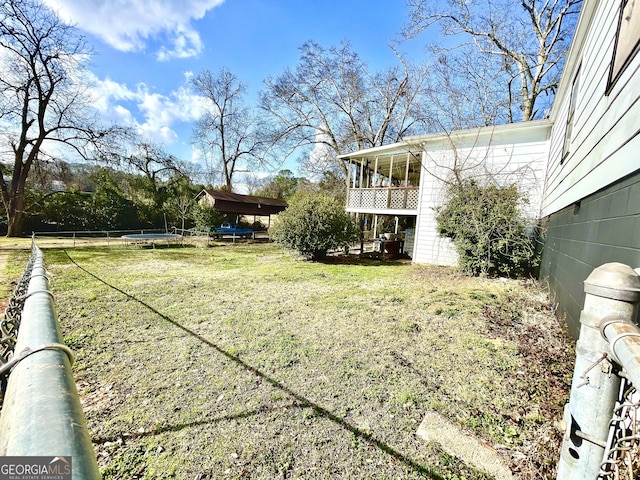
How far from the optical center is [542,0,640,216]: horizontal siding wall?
2223 mm

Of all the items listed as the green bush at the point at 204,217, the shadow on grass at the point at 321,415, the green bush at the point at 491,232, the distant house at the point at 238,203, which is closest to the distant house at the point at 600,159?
the green bush at the point at 491,232

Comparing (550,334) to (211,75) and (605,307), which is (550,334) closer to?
(605,307)

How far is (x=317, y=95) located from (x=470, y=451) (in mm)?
20207

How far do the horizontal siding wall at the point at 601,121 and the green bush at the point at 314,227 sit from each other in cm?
631

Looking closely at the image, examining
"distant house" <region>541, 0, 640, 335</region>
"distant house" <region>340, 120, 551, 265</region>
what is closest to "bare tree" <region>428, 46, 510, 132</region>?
"distant house" <region>340, 120, 551, 265</region>

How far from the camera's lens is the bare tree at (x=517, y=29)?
499 inches

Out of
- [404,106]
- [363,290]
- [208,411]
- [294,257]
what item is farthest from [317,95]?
[208,411]

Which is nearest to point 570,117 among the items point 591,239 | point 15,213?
point 591,239

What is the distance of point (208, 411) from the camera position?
2400 mm

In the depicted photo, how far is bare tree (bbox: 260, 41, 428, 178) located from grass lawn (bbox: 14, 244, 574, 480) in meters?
15.5

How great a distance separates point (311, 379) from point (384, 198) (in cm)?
940

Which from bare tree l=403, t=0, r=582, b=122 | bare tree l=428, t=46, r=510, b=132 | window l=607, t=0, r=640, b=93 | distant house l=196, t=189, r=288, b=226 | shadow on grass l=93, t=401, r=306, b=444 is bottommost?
shadow on grass l=93, t=401, r=306, b=444

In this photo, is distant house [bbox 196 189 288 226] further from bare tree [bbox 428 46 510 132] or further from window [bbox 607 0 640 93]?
window [bbox 607 0 640 93]

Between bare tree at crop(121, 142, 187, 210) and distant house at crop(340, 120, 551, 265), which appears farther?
bare tree at crop(121, 142, 187, 210)
